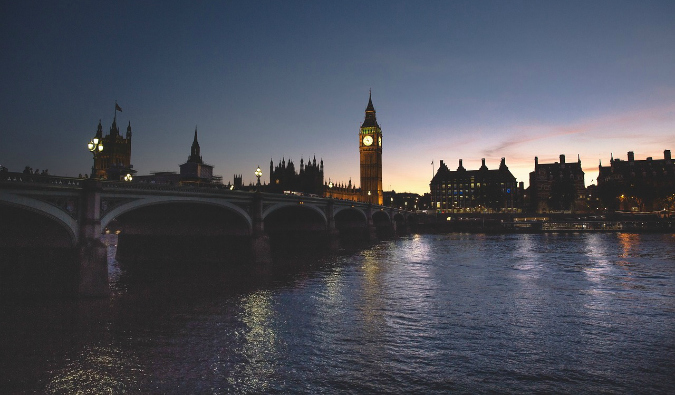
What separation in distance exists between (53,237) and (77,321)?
9.09m

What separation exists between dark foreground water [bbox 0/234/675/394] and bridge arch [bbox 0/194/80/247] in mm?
4072

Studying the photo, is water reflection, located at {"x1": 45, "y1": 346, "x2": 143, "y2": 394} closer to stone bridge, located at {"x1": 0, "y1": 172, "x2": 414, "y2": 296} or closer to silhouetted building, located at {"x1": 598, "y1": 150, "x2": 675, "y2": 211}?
stone bridge, located at {"x1": 0, "y1": 172, "x2": 414, "y2": 296}

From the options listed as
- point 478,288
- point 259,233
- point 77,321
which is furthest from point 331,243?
point 77,321

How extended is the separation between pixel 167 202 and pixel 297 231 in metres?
37.6

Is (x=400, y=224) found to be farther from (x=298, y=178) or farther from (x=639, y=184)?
(x=639, y=184)

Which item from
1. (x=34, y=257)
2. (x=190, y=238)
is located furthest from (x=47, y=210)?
(x=190, y=238)

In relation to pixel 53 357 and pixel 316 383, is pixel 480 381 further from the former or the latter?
pixel 53 357

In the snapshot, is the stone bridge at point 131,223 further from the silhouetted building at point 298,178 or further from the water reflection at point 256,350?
the silhouetted building at point 298,178

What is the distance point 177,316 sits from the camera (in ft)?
74.1

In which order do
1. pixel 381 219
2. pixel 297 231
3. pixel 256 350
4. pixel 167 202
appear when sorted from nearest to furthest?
pixel 256 350
pixel 167 202
pixel 297 231
pixel 381 219

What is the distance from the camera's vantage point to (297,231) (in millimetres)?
69250

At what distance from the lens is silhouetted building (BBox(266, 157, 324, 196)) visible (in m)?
173

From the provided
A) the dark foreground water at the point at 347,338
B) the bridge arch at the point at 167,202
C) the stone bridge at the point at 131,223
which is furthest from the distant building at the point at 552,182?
the dark foreground water at the point at 347,338

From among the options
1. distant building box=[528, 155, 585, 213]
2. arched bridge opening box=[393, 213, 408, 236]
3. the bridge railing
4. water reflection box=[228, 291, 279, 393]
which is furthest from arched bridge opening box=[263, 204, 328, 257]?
distant building box=[528, 155, 585, 213]
